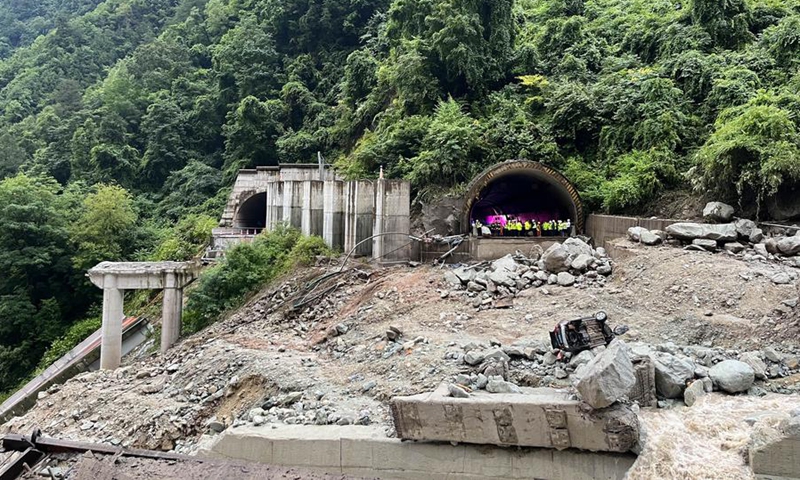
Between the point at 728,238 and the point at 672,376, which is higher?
the point at 728,238

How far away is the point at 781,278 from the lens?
946 centimetres

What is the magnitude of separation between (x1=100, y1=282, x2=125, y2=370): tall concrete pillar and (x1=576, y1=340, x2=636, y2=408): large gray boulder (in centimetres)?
1398

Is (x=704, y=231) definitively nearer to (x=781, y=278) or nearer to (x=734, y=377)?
(x=781, y=278)

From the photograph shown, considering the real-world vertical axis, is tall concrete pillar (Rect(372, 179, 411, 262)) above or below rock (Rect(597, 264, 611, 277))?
above

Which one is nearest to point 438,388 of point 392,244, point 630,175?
point 392,244

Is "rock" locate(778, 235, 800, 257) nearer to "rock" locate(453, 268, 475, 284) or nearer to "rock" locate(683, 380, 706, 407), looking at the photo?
"rock" locate(683, 380, 706, 407)

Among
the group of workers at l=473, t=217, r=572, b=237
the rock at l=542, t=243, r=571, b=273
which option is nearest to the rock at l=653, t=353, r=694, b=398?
the rock at l=542, t=243, r=571, b=273

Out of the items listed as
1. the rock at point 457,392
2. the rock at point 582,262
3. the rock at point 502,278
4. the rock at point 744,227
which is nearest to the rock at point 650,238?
the rock at point 582,262

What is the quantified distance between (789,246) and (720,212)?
88.6 inches

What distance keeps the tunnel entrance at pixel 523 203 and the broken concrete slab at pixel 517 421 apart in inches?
350

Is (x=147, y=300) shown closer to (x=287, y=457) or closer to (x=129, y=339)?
(x=129, y=339)

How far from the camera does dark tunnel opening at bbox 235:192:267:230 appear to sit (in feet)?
85.2

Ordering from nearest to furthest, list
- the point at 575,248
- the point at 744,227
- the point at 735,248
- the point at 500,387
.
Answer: the point at 500,387 < the point at 735,248 < the point at 744,227 < the point at 575,248

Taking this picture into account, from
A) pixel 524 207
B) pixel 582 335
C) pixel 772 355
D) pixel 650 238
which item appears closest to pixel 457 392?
pixel 582 335
